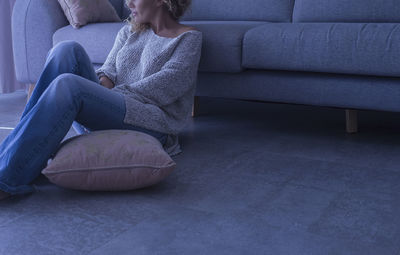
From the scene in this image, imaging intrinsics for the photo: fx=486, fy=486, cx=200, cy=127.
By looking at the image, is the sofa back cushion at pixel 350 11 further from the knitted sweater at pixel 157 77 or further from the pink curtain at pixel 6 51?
the pink curtain at pixel 6 51

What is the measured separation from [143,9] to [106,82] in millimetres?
330

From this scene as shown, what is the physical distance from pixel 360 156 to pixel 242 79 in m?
0.67

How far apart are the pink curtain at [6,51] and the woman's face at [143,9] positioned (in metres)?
1.85

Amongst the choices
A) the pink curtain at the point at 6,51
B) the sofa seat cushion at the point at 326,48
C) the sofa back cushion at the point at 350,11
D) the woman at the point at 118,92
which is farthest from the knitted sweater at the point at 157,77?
the pink curtain at the point at 6,51

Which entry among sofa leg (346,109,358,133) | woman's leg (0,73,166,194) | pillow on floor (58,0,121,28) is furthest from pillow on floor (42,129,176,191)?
pillow on floor (58,0,121,28)

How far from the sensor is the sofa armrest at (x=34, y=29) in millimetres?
2803

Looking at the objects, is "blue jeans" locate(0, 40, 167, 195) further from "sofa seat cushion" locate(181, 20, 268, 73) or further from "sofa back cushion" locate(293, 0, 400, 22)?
"sofa back cushion" locate(293, 0, 400, 22)

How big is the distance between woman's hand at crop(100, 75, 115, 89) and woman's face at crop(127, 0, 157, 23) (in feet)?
0.90

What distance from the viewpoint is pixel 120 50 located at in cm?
202

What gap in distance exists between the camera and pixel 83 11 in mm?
2750

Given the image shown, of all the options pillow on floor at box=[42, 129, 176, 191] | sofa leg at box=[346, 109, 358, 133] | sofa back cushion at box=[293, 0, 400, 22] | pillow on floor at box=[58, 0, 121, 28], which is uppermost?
pillow on floor at box=[58, 0, 121, 28]

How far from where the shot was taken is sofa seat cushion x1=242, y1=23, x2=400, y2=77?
1.93 m

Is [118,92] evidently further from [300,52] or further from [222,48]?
[300,52]

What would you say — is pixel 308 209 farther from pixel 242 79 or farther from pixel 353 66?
pixel 242 79
